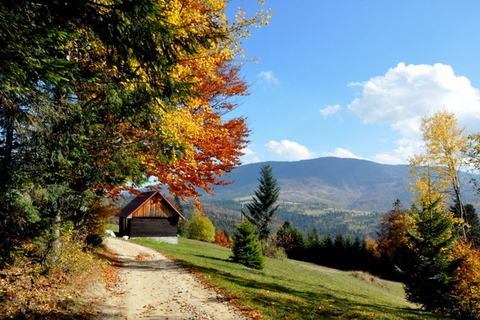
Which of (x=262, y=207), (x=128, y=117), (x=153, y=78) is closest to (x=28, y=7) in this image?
(x=153, y=78)

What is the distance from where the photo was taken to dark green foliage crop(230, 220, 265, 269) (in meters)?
22.8

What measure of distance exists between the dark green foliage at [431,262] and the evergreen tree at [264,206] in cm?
2932

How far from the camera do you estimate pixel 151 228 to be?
120ft

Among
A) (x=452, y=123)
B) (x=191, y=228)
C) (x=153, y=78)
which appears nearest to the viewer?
(x=153, y=78)

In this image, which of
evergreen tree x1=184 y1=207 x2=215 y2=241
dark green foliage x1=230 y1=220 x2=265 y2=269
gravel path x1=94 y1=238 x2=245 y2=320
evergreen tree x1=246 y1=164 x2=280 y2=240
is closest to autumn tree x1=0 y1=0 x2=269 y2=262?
gravel path x1=94 y1=238 x2=245 y2=320

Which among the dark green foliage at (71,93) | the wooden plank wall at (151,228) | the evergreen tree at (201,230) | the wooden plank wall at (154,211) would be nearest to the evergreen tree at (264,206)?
the wooden plank wall at (151,228)

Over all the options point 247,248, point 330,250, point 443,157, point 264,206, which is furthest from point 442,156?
point 330,250

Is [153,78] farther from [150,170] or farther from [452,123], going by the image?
[452,123]

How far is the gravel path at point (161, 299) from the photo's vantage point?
8.35m

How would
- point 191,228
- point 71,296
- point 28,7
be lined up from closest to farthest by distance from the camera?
point 28,7
point 71,296
point 191,228

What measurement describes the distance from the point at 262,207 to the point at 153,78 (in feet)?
139

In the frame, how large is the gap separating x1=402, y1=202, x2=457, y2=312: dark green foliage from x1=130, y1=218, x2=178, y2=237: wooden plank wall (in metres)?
28.6

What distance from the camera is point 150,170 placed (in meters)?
11.6

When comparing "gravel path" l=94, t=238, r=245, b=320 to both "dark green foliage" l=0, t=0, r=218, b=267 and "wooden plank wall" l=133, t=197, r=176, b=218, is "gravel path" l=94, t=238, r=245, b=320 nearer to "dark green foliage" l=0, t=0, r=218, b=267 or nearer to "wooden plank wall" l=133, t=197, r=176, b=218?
"dark green foliage" l=0, t=0, r=218, b=267
